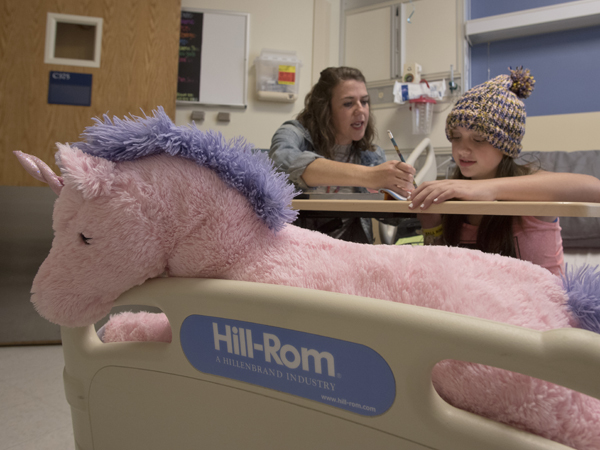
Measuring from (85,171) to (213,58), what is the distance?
2.63 meters

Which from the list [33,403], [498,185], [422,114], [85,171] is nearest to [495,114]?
[498,185]

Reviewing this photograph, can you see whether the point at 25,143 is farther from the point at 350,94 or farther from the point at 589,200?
the point at 589,200

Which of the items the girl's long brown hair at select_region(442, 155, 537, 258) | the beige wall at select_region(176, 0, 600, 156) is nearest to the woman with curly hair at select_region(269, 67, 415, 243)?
the girl's long brown hair at select_region(442, 155, 537, 258)

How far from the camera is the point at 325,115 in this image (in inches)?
69.6

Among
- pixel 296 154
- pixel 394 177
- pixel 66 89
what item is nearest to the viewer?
pixel 394 177

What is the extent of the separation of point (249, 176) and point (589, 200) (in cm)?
85

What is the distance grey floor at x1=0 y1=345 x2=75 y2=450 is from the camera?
1.08 m

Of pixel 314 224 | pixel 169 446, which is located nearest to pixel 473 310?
pixel 169 446

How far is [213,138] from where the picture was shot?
48cm

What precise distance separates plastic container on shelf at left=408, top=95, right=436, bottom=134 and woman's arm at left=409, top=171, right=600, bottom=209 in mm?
2019

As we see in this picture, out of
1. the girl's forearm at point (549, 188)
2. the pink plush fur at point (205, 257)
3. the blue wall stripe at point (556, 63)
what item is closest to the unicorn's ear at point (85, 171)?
the pink plush fur at point (205, 257)

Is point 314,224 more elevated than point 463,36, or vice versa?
point 463,36

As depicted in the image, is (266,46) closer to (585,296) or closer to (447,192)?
(447,192)

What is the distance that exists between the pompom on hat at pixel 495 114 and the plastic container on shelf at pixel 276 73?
1.85 meters
